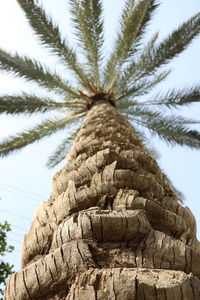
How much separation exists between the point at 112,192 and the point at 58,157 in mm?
9232

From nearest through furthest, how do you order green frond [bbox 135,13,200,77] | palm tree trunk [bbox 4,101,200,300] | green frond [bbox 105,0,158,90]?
1. palm tree trunk [bbox 4,101,200,300]
2. green frond [bbox 105,0,158,90]
3. green frond [bbox 135,13,200,77]

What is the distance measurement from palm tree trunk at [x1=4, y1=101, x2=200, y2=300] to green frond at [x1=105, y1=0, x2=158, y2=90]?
20.6 ft

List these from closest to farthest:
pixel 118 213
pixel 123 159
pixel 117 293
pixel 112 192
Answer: pixel 117 293, pixel 118 213, pixel 112 192, pixel 123 159

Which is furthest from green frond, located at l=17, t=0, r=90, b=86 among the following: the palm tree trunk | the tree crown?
the palm tree trunk

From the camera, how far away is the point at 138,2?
347 inches

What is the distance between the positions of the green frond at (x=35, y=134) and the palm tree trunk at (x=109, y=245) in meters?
6.53

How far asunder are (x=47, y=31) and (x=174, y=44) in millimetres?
3222

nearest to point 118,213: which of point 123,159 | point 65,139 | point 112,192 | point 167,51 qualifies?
point 112,192

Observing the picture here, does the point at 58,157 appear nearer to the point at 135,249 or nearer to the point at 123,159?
the point at 123,159

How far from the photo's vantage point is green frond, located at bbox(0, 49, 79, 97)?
30.2ft

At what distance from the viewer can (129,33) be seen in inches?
348

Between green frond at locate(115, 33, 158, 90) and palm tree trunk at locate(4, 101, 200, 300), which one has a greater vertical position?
green frond at locate(115, 33, 158, 90)

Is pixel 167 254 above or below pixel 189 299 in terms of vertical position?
above

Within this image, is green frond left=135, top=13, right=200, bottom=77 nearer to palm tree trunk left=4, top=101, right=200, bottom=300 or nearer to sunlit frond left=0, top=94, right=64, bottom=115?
sunlit frond left=0, top=94, right=64, bottom=115
